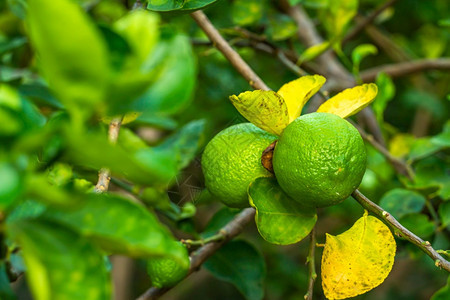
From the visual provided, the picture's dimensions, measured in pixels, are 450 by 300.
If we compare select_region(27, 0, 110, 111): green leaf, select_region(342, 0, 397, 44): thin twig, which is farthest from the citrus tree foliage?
select_region(342, 0, 397, 44): thin twig

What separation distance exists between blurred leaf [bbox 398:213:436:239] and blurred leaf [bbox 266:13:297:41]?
49cm

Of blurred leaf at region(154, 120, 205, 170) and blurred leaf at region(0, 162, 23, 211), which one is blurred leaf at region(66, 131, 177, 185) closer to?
blurred leaf at region(0, 162, 23, 211)

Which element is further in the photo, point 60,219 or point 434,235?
point 434,235

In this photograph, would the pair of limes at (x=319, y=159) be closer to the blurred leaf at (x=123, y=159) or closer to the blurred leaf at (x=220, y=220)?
the blurred leaf at (x=123, y=159)

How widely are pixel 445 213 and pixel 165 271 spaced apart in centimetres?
49

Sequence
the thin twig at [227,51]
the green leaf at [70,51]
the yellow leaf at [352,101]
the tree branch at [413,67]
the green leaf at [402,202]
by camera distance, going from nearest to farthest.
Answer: the green leaf at [70,51]
the yellow leaf at [352,101]
the thin twig at [227,51]
the green leaf at [402,202]
the tree branch at [413,67]

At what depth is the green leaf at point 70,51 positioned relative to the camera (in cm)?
30

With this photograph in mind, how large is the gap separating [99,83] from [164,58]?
59 mm

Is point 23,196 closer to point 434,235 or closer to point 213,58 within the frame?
point 434,235

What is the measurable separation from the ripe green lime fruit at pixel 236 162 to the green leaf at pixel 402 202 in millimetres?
322

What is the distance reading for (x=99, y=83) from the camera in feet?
1.06

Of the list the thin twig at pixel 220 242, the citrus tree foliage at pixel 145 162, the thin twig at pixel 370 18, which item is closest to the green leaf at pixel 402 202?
the citrus tree foliage at pixel 145 162

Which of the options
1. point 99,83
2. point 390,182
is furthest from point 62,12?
point 390,182

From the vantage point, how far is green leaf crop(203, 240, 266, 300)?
943mm
